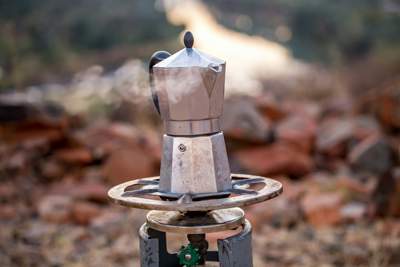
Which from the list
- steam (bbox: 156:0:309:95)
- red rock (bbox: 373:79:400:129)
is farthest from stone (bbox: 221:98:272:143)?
steam (bbox: 156:0:309:95)

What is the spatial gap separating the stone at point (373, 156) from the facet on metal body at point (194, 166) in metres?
3.80

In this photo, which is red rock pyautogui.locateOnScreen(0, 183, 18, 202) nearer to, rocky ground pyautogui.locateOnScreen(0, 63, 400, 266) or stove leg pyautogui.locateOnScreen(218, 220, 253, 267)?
rocky ground pyautogui.locateOnScreen(0, 63, 400, 266)

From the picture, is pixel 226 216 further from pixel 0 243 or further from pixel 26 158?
pixel 26 158

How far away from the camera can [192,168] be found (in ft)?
6.22

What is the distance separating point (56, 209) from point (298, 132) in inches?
92.8

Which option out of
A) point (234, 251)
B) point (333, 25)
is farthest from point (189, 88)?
point (333, 25)

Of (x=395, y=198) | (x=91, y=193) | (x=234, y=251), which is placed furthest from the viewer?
(x=91, y=193)

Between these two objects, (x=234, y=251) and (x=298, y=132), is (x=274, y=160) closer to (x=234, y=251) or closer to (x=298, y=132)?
(x=298, y=132)

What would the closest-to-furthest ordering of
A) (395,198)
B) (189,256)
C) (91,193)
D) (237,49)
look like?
1. (189,256)
2. (395,198)
3. (91,193)
4. (237,49)

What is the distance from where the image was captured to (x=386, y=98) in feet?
20.6

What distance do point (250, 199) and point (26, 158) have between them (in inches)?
169

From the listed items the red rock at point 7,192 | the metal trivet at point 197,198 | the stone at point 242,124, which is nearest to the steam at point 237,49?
the stone at point 242,124

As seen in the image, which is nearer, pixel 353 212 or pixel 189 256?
pixel 189 256

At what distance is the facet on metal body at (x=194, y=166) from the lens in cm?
189
